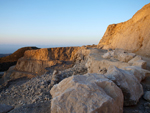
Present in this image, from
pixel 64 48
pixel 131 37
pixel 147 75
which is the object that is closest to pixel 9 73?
pixel 64 48

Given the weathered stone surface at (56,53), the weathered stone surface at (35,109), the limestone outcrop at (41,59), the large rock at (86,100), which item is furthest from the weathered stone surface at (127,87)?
the weathered stone surface at (56,53)

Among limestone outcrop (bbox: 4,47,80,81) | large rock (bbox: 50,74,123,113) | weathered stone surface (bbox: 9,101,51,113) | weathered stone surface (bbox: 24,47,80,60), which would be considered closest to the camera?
large rock (bbox: 50,74,123,113)

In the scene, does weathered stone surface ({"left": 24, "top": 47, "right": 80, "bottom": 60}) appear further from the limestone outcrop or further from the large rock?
the large rock

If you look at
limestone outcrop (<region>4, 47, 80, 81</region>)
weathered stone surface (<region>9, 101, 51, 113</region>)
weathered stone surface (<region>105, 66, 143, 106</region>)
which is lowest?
limestone outcrop (<region>4, 47, 80, 81</region>)

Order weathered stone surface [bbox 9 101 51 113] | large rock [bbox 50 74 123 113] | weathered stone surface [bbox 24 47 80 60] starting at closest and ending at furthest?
large rock [bbox 50 74 123 113] < weathered stone surface [bbox 9 101 51 113] < weathered stone surface [bbox 24 47 80 60]

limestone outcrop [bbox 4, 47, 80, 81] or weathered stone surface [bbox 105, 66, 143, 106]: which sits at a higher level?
weathered stone surface [bbox 105, 66, 143, 106]

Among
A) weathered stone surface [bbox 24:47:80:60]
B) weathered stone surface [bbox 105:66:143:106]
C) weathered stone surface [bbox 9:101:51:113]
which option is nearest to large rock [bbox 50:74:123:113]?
weathered stone surface [bbox 105:66:143:106]

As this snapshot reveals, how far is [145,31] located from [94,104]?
7.65 m

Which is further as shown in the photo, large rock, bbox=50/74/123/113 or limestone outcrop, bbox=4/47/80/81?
limestone outcrop, bbox=4/47/80/81

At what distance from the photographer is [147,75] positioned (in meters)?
3.31

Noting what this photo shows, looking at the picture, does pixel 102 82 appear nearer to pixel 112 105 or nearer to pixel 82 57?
pixel 112 105

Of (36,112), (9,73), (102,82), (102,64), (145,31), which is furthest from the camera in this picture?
(9,73)

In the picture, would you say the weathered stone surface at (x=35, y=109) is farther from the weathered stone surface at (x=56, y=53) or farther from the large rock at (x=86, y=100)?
the weathered stone surface at (x=56, y=53)

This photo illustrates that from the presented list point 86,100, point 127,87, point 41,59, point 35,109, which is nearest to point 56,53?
point 41,59
